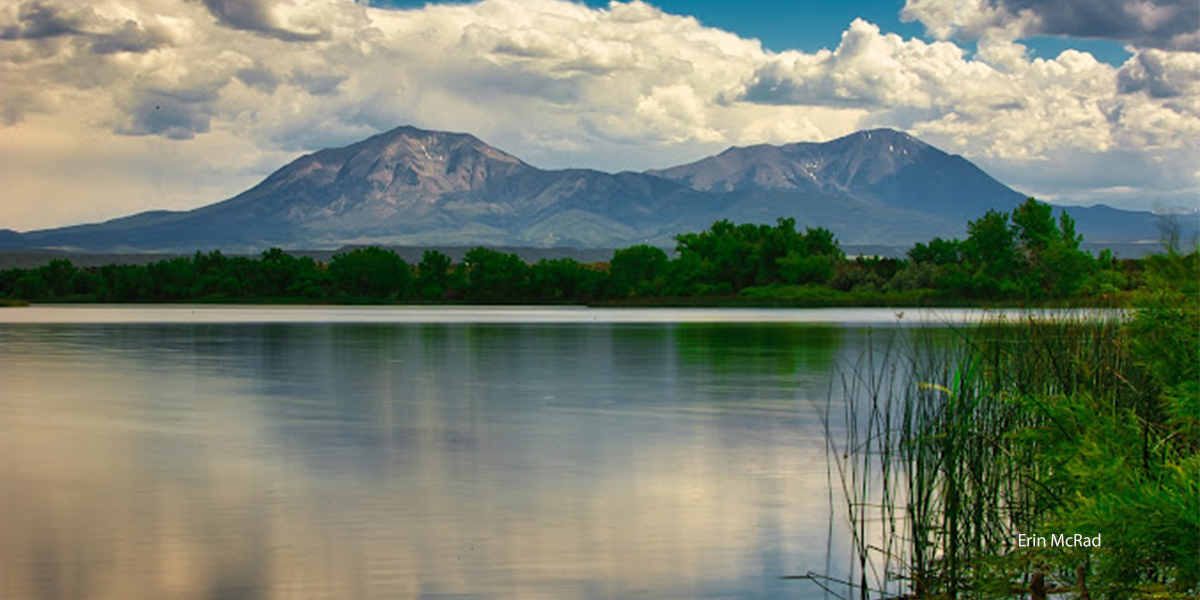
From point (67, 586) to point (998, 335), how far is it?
Answer: 369 inches

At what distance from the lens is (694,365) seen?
36.5 meters

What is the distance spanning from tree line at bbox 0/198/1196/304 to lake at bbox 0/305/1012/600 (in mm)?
72214

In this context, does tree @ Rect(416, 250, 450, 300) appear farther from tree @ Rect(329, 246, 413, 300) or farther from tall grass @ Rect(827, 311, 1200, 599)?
tall grass @ Rect(827, 311, 1200, 599)

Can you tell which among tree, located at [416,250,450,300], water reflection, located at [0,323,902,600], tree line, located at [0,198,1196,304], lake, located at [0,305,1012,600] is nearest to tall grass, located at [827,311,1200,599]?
lake, located at [0,305,1012,600]

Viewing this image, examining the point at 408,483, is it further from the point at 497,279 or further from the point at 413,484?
the point at 497,279

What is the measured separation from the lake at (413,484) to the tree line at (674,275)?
72214 mm

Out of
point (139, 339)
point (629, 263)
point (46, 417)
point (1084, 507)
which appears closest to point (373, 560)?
point (1084, 507)

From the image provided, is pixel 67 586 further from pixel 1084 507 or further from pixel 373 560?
pixel 1084 507

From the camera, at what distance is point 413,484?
15.3 m

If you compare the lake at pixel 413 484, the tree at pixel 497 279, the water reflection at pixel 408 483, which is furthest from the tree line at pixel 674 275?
the lake at pixel 413 484

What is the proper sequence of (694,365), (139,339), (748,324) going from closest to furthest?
(694,365) → (139,339) → (748,324)

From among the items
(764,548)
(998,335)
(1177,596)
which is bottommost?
(764,548)

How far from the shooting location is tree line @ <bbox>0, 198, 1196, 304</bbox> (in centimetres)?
10919

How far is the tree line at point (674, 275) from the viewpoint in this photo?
10919 cm
